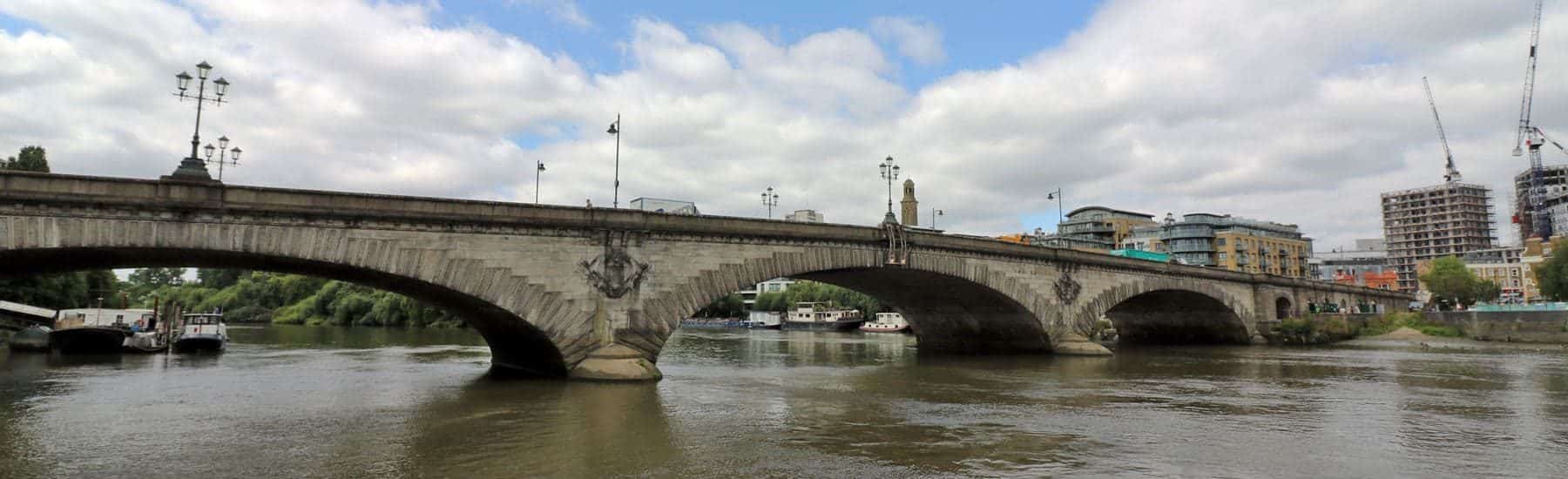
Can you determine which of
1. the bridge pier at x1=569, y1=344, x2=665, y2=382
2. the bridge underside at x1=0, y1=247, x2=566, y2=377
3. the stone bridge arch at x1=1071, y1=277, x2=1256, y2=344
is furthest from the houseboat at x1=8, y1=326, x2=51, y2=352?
the stone bridge arch at x1=1071, y1=277, x2=1256, y2=344

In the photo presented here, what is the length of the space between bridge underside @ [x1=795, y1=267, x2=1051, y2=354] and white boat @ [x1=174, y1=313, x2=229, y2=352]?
34445 millimetres

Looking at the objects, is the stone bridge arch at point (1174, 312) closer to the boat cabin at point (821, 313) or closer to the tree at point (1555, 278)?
the tree at point (1555, 278)

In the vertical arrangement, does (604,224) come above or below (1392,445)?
above

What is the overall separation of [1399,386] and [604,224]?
26.6m

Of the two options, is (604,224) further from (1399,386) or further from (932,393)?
(1399,386)

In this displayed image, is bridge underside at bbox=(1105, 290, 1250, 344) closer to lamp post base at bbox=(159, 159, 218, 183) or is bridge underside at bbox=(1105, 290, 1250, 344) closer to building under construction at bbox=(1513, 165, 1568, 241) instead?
lamp post base at bbox=(159, 159, 218, 183)

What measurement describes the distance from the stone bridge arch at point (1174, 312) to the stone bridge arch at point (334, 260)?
102 feet

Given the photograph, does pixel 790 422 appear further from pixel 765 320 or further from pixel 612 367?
pixel 765 320

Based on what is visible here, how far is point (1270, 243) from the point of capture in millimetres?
134625

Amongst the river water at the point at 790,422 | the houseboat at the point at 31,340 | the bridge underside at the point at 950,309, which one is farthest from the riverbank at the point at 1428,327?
the houseboat at the point at 31,340

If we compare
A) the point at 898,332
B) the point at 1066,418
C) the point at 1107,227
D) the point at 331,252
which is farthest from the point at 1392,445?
the point at 1107,227

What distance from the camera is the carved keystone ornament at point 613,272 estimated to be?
27422 millimetres

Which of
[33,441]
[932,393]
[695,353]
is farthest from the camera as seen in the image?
[695,353]

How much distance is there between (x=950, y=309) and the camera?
160 ft
